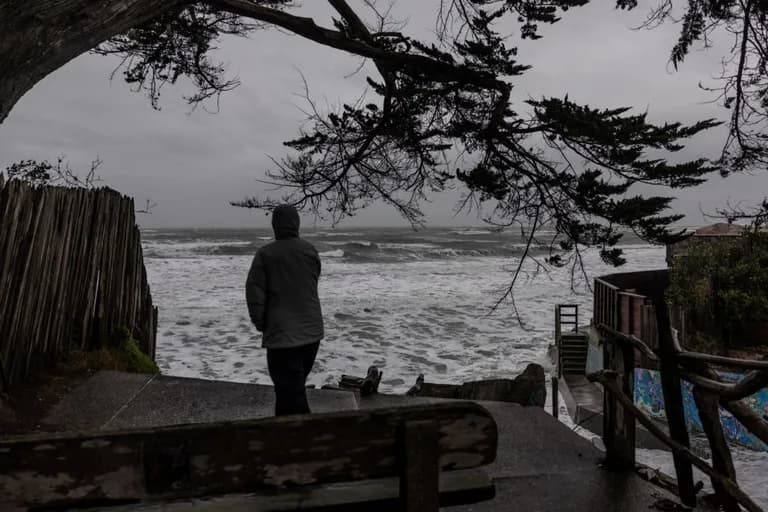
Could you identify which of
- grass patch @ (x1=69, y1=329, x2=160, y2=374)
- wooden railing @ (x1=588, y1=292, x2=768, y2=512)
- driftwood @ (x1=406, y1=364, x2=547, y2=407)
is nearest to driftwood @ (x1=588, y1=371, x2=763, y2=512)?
wooden railing @ (x1=588, y1=292, x2=768, y2=512)

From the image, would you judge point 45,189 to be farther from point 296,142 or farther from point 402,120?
point 402,120

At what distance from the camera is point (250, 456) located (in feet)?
4.35

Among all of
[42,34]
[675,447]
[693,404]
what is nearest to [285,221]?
[42,34]

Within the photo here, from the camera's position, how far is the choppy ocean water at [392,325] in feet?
39.0

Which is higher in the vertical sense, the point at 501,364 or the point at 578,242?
the point at 578,242

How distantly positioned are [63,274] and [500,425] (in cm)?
422

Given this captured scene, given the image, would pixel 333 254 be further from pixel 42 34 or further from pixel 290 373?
pixel 42 34

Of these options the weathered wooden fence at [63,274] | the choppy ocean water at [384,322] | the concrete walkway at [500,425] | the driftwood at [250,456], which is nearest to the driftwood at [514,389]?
the concrete walkway at [500,425]

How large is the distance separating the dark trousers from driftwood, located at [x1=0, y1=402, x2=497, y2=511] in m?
1.92

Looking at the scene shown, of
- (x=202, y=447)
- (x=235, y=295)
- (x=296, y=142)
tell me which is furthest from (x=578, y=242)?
(x=235, y=295)

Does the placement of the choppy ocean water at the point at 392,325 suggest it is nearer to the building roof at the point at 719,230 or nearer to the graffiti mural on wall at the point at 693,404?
the graffiti mural on wall at the point at 693,404

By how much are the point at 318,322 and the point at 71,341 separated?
121 inches

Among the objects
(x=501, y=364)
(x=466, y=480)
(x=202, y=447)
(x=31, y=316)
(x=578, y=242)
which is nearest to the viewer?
(x=202, y=447)

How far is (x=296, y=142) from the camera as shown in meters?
4.82
